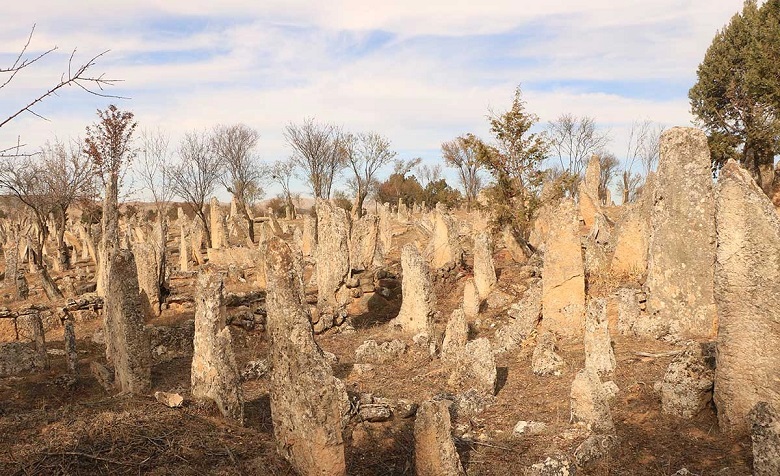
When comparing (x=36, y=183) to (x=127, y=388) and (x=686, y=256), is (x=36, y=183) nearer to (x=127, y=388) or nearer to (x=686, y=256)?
(x=127, y=388)

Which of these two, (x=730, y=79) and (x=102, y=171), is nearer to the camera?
(x=102, y=171)

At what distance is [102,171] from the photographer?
24.0 m

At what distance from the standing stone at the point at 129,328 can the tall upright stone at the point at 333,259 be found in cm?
743

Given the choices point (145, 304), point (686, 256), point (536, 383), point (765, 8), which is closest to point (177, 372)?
point (145, 304)

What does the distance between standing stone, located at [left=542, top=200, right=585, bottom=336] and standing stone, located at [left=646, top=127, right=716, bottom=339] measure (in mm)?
1394

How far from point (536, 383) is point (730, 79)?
24.6 m

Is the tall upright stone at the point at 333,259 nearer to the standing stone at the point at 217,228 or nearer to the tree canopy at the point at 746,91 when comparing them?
the standing stone at the point at 217,228

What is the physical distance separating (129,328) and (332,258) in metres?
7.97

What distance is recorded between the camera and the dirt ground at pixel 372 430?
545 cm

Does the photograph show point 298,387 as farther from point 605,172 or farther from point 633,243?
point 605,172

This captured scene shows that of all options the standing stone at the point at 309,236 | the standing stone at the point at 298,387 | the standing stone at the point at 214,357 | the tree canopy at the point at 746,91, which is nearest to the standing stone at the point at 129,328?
the standing stone at the point at 214,357

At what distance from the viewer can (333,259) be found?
54.8 feet

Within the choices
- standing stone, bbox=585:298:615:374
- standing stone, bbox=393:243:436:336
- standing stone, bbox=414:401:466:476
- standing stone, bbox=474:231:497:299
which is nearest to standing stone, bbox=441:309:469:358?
standing stone, bbox=585:298:615:374

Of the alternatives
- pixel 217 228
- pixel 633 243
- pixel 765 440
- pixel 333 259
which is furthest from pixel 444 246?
pixel 765 440
